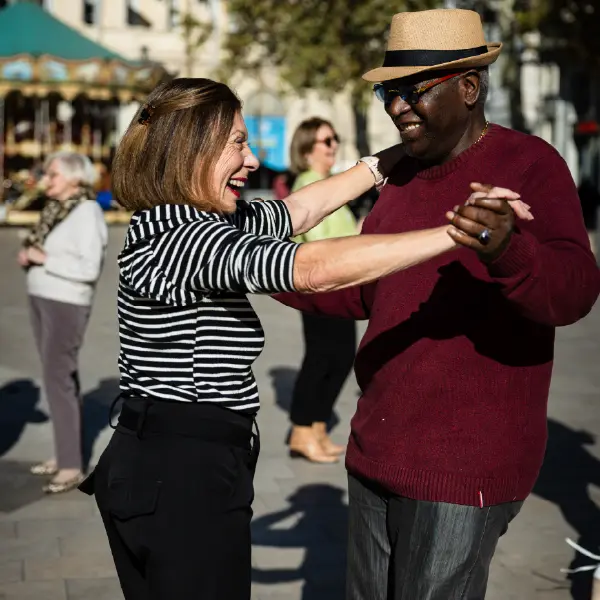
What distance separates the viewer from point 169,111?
2965 mm

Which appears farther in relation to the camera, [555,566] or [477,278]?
[555,566]

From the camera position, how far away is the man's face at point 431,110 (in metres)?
3.00

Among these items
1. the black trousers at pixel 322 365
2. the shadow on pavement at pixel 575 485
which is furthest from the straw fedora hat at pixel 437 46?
the black trousers at pixel 322 365

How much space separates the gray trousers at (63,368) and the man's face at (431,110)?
12.7 ft

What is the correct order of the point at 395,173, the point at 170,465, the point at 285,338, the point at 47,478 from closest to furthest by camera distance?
the point at 170,465, the point at 395,173, the point at 47,478, the point at 285,338

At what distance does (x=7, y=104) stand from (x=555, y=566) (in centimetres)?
2489

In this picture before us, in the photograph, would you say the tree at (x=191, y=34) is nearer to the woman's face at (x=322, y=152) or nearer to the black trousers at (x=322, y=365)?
the woman's face at (x=322, y=152)

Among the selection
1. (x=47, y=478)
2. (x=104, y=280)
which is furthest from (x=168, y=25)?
(x=47, y=478)

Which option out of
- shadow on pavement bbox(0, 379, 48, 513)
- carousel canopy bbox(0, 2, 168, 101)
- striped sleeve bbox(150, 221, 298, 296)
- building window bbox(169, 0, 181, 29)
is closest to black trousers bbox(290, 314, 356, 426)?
shadow on pavement bbox(0, 379, 48, 513)

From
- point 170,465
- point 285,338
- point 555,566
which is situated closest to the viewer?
point 170,465

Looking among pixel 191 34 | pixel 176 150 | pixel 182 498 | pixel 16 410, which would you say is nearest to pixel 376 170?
pixel 176 150

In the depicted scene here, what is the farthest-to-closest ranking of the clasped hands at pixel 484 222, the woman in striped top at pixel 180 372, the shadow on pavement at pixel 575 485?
the shadow on pavement at pixel 575 485 → the woman in striped top at pixel 180 372 → the clasped hands at pixel 484 222

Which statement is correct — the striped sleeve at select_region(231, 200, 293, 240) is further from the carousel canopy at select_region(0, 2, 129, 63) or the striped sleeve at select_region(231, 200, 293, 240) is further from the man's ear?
the carousel canopy at select_region(0, 2, 129, 63)

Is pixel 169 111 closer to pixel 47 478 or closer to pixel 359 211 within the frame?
pixel 47 478
